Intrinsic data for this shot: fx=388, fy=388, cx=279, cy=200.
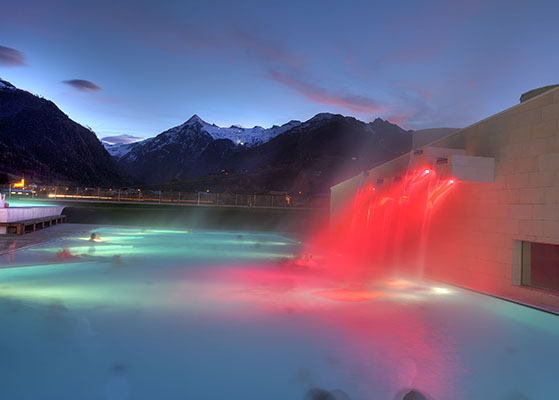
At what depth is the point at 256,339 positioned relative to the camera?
19.4 ft

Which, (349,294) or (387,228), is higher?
(387,228)

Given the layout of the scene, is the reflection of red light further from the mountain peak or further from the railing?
the mountain peak

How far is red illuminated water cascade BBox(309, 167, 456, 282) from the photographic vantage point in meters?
11.2

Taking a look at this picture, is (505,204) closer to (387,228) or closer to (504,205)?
(504,205)

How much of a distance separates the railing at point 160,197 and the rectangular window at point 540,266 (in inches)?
896

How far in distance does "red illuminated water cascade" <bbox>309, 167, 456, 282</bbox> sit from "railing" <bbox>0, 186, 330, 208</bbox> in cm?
1582

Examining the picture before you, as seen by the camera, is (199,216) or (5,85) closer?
(199,216)

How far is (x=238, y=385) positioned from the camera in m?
4.47

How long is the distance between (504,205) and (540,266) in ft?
15.5

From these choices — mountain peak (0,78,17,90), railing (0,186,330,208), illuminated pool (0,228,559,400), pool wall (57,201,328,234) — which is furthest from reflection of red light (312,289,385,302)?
mountain peak (0,78,17,90)

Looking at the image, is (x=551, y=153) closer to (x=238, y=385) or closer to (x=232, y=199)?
Result: (x=238, y=385)

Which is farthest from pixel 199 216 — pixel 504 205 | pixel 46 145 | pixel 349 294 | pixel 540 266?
pixel 46 145

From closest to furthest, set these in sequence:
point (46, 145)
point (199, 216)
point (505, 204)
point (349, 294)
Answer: point (505, 204)
point (349, 294)
point (199, 216)
point (46, 145)

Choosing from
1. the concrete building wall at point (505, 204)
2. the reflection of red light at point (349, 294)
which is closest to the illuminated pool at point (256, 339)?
the reflection of red light at point (349, 294)
